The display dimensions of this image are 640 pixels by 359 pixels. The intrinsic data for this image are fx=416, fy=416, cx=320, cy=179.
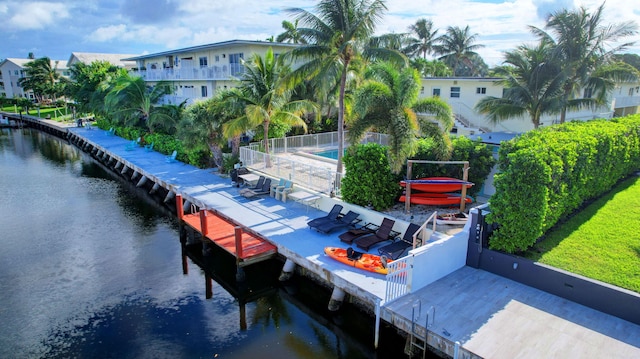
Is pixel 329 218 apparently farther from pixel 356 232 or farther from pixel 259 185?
pixel 259 185

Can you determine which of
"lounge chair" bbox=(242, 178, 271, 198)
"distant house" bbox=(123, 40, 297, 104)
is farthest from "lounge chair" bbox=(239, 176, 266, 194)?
"distant house" bbox=(123, 40, 297, 104)

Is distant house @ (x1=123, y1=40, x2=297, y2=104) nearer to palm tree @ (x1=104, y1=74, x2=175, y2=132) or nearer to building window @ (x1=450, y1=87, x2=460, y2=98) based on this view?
palm tree @ (x1=104, y1=74, x2=175, y2=132)

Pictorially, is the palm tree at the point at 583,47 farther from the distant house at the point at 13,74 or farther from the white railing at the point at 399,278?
the distant house at the point at 13,74

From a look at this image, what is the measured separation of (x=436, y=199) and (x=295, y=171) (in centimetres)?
768

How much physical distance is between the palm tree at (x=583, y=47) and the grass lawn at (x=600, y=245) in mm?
9091

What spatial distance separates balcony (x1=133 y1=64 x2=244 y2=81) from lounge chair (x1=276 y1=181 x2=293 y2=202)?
12.0m

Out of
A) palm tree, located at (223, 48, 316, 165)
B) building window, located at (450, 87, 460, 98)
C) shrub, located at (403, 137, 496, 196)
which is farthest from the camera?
building window, located at (450, 87, 460, 98)

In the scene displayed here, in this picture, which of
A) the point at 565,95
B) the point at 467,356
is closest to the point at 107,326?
the point at 467,356

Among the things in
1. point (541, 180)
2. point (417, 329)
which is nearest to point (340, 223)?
point (417, 329)

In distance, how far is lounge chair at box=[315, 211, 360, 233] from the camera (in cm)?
1534

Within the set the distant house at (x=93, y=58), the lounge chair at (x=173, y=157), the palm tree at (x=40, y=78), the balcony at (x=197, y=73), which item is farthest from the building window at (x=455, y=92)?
the palm tree at (x=40, y=78)

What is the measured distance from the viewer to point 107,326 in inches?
486

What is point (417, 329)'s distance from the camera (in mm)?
9781

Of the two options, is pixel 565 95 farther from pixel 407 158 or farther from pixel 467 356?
pixel 467 356
